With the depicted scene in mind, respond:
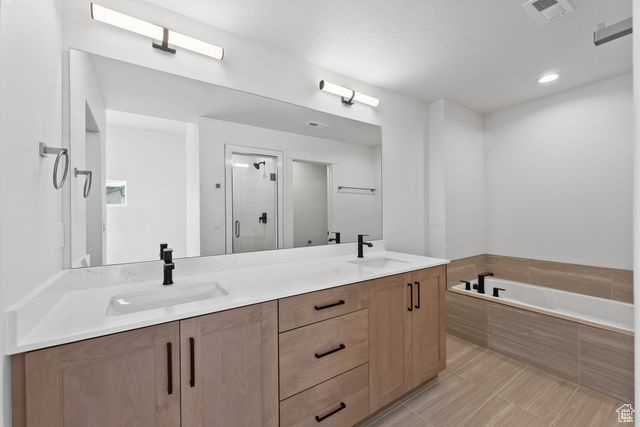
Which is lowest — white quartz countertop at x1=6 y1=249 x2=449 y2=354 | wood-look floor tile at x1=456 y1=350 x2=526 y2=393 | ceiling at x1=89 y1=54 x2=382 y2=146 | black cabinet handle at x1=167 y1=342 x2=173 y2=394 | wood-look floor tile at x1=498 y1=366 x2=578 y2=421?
wood-look floor tile at x1=498 y1=366 x2=578 y2=421

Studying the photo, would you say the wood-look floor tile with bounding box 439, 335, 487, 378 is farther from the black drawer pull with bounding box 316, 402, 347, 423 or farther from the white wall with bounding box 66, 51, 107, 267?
the white wall with bounding box 66, 51, 107, 267

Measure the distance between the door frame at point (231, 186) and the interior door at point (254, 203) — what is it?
0.05 feet

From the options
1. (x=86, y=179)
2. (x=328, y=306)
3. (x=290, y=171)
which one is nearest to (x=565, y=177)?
(x=290, y=171)

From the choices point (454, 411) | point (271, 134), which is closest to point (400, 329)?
point (454, 411)

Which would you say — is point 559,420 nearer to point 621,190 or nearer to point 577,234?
point 577,234

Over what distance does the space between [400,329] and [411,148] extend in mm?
1874

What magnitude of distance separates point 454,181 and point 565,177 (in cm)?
105

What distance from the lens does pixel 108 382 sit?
897 millimetres

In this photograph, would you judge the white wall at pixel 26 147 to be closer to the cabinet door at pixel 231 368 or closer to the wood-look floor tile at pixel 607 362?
the cabinet door at pixel 231 368

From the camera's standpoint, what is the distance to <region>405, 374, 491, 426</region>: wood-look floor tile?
168cm

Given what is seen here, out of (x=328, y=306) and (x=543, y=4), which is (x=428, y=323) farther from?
(x=543, y=4)

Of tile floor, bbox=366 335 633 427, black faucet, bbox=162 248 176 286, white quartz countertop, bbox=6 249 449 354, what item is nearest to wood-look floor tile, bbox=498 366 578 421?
tile floor, bbox=366 335 633 427

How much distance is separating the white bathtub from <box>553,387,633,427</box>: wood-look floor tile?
0.47 m

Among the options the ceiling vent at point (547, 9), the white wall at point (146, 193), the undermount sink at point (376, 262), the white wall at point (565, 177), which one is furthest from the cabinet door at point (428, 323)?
the white wall at point (565, 177)
